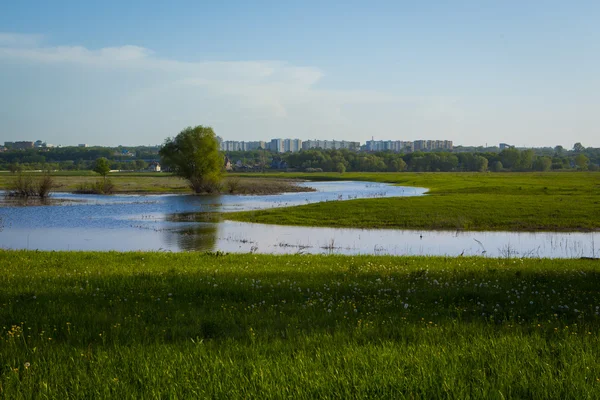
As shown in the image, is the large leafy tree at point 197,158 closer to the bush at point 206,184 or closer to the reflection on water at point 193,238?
the bush at point 206,184

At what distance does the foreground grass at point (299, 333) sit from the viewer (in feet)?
19.5

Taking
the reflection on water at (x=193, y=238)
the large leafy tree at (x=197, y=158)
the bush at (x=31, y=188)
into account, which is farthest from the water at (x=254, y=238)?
the large leafy tree at (x=197, y=158)

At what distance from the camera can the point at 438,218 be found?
4734 cm

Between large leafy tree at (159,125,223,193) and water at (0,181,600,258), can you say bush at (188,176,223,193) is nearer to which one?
large leafy tree at (159,125,223,193)

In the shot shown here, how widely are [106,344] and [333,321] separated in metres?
3.52

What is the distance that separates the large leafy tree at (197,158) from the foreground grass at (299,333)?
7703cm

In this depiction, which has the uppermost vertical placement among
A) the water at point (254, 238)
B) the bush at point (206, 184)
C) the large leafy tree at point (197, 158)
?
the large leafy tree at point (197, 158)

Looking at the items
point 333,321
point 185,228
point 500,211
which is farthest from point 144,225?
point 333,321

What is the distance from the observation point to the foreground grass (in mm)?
5941

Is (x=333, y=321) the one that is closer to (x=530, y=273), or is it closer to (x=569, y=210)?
(x=530, y=273)

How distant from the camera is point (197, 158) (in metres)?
91.4

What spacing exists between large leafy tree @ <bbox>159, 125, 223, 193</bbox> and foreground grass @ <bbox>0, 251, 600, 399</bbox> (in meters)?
77.0

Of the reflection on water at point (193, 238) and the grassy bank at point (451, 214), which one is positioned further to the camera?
the grassy bank at point (451, 214)

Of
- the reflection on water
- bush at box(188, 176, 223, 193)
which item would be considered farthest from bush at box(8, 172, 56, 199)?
the reflection on water
